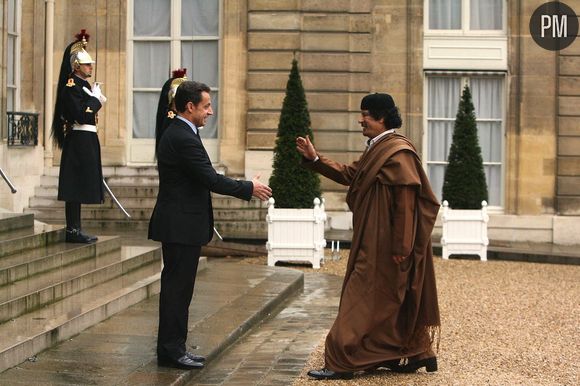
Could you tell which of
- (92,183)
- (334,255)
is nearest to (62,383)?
(92,183)

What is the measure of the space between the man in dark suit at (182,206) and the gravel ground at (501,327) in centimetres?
90

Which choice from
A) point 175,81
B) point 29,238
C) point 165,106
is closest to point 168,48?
point 175,81

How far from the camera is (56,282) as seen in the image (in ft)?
29.5

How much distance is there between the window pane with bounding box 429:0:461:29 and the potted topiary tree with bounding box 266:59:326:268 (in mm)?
4203

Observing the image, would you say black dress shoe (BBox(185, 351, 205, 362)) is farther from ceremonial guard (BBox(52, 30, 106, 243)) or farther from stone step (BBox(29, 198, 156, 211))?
stone step (BBox(29, 198, 156, 211))

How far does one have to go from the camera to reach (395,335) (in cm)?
751

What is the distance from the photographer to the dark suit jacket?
7094 mm

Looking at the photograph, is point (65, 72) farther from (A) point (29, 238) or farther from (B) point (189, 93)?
(B) point (189, 93)

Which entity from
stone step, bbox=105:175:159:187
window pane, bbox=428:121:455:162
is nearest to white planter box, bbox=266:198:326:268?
stone step, bbox=105:175:159:187

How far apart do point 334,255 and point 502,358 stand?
752 centimetres

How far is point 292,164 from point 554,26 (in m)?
6.14

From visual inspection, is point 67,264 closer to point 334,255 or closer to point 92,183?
point 92,183

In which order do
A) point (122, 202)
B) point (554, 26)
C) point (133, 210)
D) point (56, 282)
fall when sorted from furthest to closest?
point (554, 26) < point (122, 202) < point (133, 210) < point (56, 282)

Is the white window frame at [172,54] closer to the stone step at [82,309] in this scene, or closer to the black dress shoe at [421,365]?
the stone step at [82,309]
